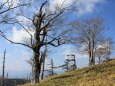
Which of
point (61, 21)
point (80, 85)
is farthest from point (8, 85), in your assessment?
point (80, 85)

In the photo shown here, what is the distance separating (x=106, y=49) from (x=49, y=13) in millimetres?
39314

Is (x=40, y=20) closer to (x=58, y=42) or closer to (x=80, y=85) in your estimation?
(x=58, y=42)

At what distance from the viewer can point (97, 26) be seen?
6378 centimetres

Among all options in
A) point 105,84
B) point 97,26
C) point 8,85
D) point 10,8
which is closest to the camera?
point 10,8

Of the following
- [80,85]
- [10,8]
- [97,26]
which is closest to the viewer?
[10,8]

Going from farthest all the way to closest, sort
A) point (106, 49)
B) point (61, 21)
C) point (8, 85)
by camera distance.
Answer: point (8, 85), point (106, 49), point (61, 21)

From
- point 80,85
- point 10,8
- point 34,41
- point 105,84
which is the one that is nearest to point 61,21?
point 34,41

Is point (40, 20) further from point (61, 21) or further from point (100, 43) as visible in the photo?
point (100, 43)

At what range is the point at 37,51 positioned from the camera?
112ft

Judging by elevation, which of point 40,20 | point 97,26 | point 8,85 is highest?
point 97,26

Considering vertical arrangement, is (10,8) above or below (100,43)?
below

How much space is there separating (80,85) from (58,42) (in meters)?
13.5

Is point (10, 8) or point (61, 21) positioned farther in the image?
point (61, 21)

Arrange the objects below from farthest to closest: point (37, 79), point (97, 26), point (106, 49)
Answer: point (106, 49)
point (97, 26)
point (37, 79)
